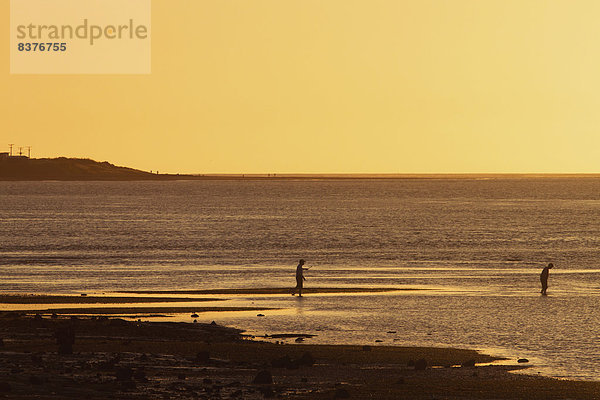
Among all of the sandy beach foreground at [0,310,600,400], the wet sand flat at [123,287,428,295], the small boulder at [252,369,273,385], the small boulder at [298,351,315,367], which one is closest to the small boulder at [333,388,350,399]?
the sandy beach foreground at [0,310,600,400]

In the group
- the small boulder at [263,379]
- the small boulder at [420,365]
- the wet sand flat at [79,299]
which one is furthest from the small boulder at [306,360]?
the wet sand flat at [79,299]

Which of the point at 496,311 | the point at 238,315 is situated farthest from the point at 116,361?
the point at 496,311

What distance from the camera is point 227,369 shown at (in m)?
25.4

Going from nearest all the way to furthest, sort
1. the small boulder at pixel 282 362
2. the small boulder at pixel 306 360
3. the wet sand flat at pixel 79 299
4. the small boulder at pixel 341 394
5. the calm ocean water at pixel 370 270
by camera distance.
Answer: the small boulder at pixel 341 394
the small boulder at pixel 282 362
the small boulder at pixel 306 360
the calm ocean water at pixel 370 270
the wet sand flat at pixel 79 299

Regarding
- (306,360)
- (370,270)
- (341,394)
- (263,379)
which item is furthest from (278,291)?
(341,394)

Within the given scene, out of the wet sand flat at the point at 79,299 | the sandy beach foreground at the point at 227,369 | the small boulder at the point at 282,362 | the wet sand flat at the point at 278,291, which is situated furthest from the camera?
the wet sand flat at the point at 278,291

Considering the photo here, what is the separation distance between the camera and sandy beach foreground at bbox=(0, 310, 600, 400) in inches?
870

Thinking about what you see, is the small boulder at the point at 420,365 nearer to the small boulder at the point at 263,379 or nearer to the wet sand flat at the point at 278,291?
the small boulder at the point at 263,379

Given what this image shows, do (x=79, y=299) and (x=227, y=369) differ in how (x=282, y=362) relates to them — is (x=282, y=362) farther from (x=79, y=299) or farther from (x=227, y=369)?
(x=79, y=299)

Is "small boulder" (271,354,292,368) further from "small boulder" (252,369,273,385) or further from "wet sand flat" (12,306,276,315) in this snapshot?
"wet sand flat" (12,306,276,315)

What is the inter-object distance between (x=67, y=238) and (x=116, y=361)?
238 feet

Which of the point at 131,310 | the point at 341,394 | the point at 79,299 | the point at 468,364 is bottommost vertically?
the point at 468,364

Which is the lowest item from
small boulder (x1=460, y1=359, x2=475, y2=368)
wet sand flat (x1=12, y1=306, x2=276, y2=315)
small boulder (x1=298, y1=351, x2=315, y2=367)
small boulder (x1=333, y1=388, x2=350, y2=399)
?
small boulder (x1=460, y1=359, x2=475, y2=368)

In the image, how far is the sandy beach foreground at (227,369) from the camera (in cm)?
2211
